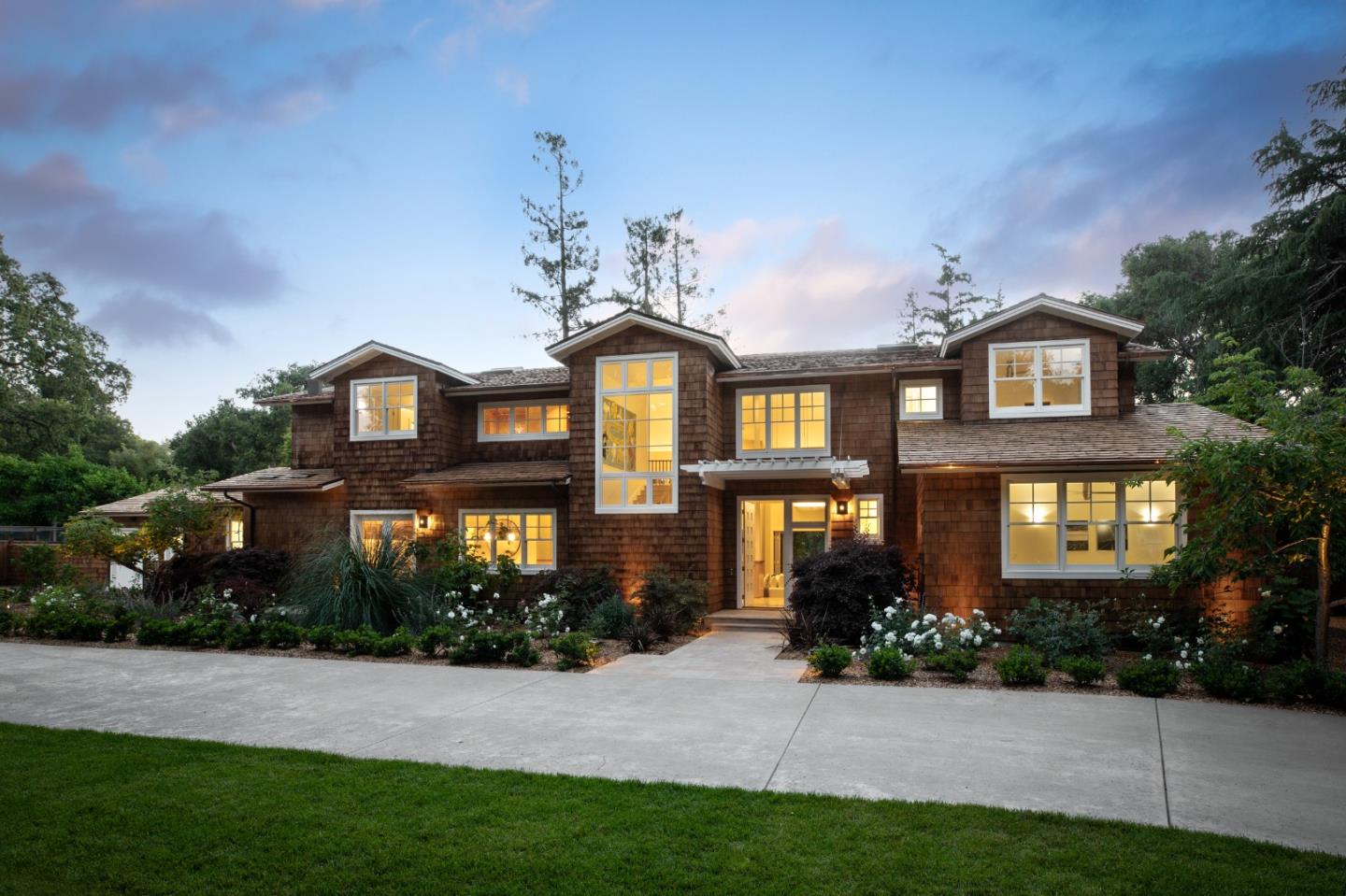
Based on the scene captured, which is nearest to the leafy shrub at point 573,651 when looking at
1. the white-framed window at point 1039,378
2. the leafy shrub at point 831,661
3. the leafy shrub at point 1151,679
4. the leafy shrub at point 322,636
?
the leafy shrub at point 831,661

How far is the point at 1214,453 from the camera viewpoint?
8.17 m

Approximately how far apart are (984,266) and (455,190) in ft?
63.7

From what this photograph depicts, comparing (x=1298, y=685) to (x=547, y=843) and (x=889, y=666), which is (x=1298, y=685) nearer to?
(x=889, y=666)

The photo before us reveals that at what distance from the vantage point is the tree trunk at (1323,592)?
8.12 m

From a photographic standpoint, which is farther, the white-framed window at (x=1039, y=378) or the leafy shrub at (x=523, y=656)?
the white-framed window at (x=1039, y=378)

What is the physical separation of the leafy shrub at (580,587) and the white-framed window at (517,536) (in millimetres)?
1721

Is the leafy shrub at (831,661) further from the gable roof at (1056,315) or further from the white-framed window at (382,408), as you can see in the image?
the white-framed window at (382,408)

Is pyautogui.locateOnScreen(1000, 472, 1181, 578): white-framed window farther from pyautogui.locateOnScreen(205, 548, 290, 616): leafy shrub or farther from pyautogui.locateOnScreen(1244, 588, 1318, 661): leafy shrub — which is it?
pyautogui.locateOnScreen(205, 548, 290, 616): leafy shrub

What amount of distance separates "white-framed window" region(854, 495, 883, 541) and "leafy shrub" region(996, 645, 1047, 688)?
6.05 m

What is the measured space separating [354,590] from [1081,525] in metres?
10.9

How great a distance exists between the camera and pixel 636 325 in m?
14.6

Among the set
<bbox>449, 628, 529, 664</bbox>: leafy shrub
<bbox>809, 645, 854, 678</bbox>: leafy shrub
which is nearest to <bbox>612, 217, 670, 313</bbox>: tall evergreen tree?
<bbox>449, 628, 529, 664</bbox>: leafy shrub

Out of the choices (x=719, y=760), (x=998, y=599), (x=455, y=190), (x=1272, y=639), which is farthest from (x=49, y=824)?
(x=455, y=190)

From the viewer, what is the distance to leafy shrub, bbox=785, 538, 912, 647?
36.1 feet
